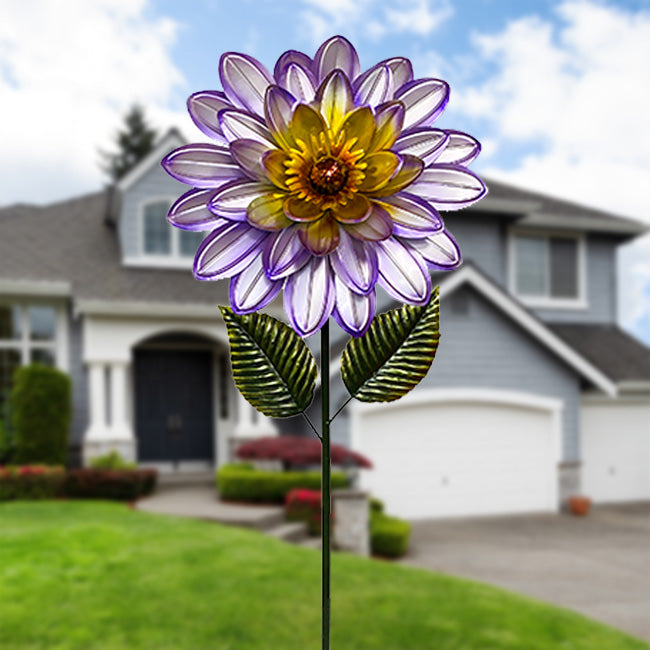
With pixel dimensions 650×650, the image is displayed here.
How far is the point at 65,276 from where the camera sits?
1388 cm

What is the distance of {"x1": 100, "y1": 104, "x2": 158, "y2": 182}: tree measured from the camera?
1407 inches

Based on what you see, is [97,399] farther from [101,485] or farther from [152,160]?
[152,160]

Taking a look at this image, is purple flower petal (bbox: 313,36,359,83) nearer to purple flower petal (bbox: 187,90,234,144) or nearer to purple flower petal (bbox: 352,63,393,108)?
purple flower petal (bbox: 352,63,393,108)

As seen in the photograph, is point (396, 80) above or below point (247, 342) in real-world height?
above

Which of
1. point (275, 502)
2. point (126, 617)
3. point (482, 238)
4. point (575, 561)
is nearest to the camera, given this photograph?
point (126, 617)

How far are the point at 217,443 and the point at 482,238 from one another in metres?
7.86

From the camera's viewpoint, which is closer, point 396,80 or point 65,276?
point 396,80

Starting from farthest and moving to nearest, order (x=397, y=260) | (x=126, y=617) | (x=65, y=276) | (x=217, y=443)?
(x=217, y=443), (x=65, y=276), (x=126, y=617), (x=397, y=260)

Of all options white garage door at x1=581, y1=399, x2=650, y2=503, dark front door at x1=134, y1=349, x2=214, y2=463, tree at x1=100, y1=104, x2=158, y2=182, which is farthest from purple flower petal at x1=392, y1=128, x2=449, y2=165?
tree at x1=100, y1=104, x2=158, y2=182

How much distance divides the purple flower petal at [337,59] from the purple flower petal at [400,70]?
0.16 feet

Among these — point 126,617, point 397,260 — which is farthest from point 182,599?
point 397,260

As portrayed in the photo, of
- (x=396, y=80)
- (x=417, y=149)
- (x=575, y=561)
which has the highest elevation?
(x=396, y=80)

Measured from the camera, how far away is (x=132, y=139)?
36.1 m

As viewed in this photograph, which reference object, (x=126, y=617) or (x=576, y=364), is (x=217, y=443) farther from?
(x=126, y=617)
